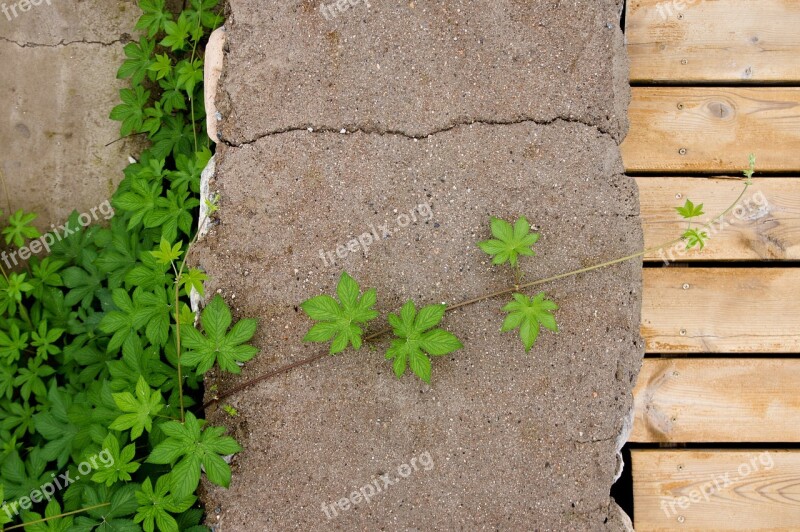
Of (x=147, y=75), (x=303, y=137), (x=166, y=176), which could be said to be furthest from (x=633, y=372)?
(x=147, y=75)

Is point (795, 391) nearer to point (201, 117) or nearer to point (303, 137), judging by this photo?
point (303, 137)

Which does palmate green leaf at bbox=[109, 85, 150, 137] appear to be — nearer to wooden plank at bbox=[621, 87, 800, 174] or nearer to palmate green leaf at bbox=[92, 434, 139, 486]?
palmate green leaf at bbox=[92, 434, 139, 486]

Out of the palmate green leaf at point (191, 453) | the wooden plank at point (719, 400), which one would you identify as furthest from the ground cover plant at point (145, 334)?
the wooden plank at point (719, 400)

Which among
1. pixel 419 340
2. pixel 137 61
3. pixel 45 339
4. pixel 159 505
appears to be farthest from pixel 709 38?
pixel 45 339
